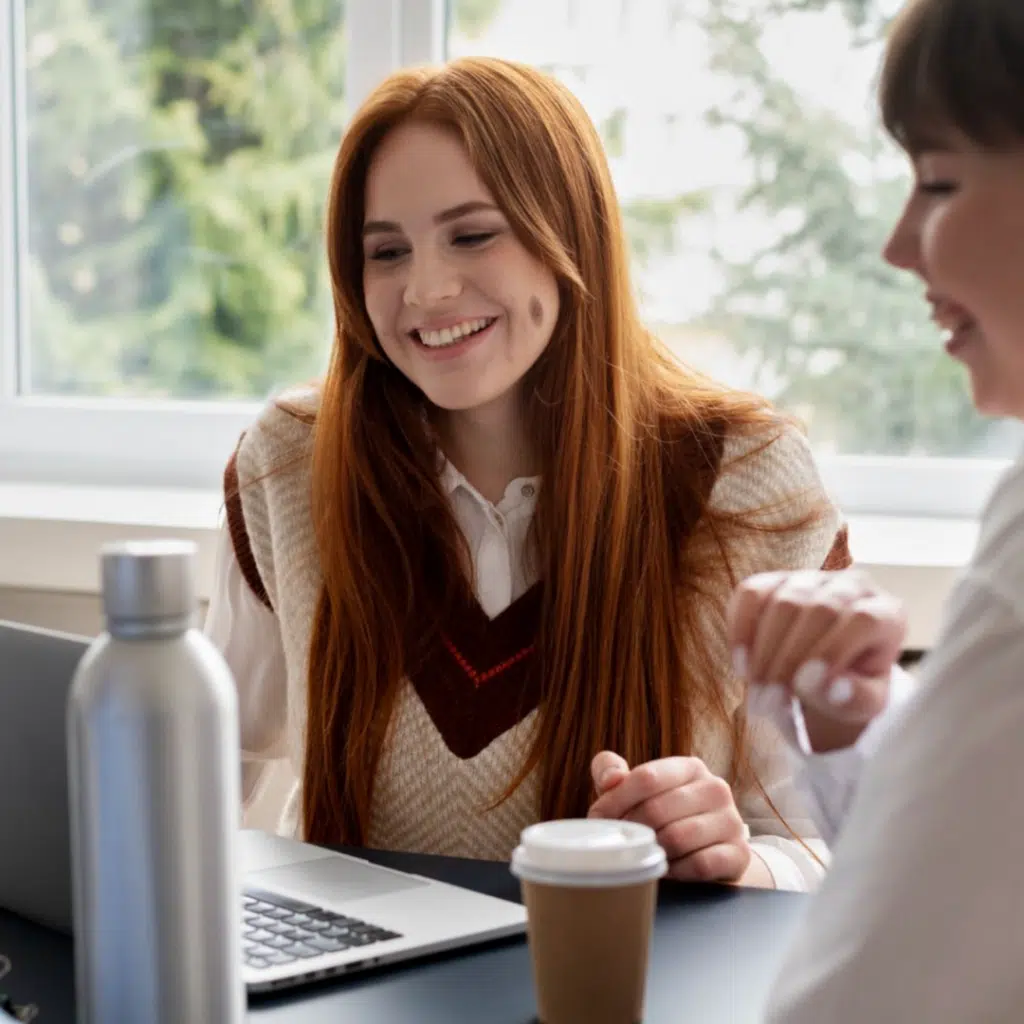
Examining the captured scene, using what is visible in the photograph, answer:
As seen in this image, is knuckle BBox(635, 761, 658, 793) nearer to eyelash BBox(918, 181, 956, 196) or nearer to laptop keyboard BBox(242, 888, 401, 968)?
laptop keyboard BBox(242, 888, 401, 968)

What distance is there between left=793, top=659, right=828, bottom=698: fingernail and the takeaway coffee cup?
138 millimetres

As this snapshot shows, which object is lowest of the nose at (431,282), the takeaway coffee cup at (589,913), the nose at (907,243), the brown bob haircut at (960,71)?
the takeaway coffee cup at (589,913)

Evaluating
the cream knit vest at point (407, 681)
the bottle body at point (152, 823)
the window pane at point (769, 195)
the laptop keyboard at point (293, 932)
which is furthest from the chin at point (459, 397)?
the bottle body at point (152, 823)

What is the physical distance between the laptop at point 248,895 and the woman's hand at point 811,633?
0.24 m

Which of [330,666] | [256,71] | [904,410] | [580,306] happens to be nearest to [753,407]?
[580,306]

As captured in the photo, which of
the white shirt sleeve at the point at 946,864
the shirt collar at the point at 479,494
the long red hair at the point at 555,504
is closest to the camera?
the white shirt sleeve at the point at 946,864

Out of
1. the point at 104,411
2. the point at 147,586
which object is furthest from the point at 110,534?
the point at 147,586

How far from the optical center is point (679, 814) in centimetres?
117

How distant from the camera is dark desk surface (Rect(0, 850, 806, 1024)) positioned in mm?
885

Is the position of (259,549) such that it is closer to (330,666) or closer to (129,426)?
(330,666)

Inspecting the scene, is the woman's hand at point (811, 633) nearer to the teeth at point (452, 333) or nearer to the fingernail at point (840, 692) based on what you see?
the fingernail at point (840, 692)

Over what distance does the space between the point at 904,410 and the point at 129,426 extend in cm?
120

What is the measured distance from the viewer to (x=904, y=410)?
2281 mm

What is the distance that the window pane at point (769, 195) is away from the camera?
221 cm
